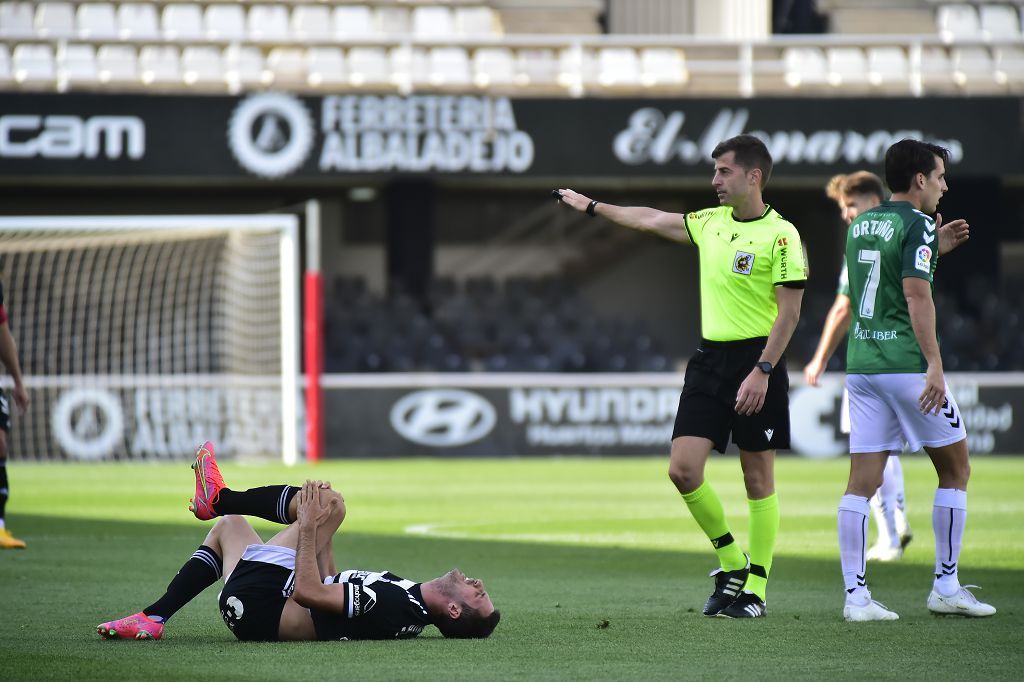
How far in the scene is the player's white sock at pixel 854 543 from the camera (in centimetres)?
595

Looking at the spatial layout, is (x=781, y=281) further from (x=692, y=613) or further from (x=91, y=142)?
(x=91, y=142)

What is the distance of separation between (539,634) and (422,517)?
5.59m

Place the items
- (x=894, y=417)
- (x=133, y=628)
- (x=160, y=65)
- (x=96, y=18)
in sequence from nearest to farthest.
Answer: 1. (x=133, y=628)
2. (x=894, y=417)
3. (x=160, y=65)
4. (x=96, y=18)

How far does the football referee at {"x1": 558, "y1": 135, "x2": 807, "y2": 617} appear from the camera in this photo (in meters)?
6.04

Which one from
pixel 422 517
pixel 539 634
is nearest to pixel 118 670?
pixel 539 634

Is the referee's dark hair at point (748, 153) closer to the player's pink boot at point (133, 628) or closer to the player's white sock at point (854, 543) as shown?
the player's white sock at point (854, 543)

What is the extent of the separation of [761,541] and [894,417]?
77cm

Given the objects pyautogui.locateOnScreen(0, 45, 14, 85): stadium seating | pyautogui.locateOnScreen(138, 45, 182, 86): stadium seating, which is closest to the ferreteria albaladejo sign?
pyautogui.locateOnScreen(138, 45, 182, 86): stadium seating

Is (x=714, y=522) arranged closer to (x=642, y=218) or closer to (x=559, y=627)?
(x=559, y=627)

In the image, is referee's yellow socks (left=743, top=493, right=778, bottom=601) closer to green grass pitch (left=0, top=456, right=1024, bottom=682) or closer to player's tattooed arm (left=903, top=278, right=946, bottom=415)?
green grass pitch (left=0, top=456, right=1024, bottom=682)

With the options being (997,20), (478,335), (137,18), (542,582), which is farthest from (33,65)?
(542,582)

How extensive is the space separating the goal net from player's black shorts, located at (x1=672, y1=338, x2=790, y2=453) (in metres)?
11.0

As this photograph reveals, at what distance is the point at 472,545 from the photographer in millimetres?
9312

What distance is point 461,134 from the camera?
1989 cm
